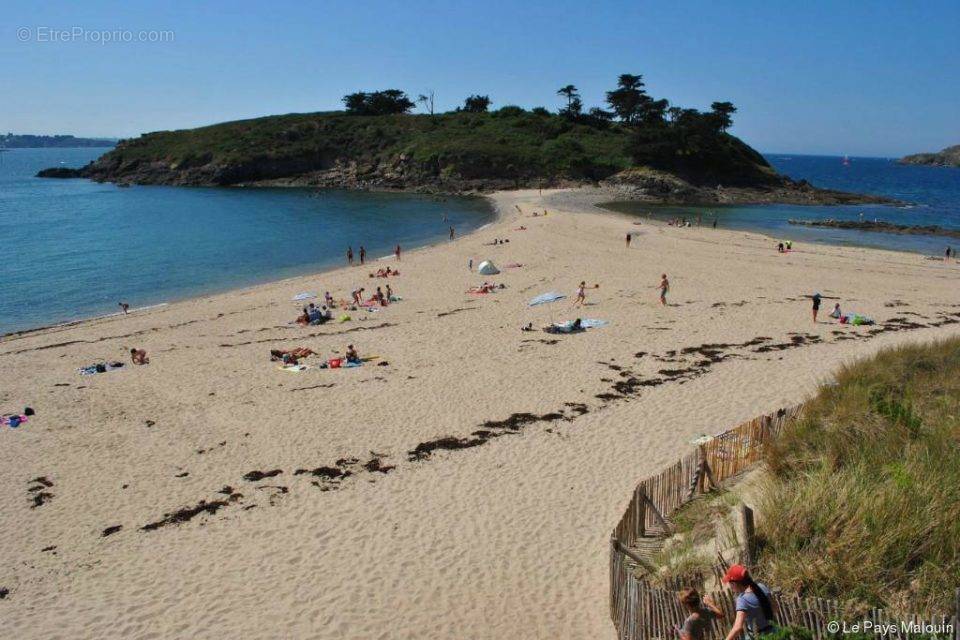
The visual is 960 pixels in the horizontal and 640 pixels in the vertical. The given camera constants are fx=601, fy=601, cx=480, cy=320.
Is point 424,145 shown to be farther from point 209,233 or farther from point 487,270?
point 487,270

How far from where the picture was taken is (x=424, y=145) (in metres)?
88.3

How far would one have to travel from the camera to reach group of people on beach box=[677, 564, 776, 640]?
517cm

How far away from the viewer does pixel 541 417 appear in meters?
13.4

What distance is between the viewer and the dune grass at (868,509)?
555cm

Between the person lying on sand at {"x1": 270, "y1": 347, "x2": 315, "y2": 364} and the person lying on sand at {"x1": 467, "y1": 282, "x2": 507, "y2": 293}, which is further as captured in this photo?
the person lying on sand at {"x1": 467, "y1": 282, "x2": 507, "y2": 293}

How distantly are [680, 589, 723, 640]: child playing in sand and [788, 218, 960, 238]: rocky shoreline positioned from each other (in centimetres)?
5369

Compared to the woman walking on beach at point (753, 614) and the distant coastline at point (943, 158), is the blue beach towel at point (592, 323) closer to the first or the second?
the woman walking on beach at point (753, 614)

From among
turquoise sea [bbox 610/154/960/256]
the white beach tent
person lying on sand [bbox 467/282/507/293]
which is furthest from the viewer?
turquoise sea [bbox 610/154/960/256]

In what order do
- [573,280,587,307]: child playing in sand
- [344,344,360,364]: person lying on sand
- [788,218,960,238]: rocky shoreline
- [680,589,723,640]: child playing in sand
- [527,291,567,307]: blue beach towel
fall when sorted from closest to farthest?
1. [680,589,723,640]: child playing in sand
2. [344,344,360,364]: person lying on sand
3. [573,280,587,307]: child playing in sand
4. [527,291,567,307]: blue beach towel
5. [788,218,960,238]: rocky shoreline

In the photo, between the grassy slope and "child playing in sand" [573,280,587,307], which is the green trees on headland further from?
"child playing in sand" [573,280,587,307]

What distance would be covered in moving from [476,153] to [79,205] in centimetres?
4819

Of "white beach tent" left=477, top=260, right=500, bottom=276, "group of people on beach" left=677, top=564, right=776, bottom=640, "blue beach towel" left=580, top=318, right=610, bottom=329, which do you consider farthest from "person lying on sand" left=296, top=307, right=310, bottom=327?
"group of people on beach" left=677, top=564, right=776, bottom=640

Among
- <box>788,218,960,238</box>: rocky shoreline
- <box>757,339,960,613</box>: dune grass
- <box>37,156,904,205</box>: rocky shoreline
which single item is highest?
<box>37,156,904,205</box>: rocky shoreline

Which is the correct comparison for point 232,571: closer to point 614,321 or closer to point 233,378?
point 233,378
